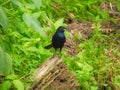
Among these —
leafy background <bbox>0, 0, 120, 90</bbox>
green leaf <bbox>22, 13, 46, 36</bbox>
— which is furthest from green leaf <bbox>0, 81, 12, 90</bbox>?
green leaf <bbox>22, 13, 46, 36</bbox>

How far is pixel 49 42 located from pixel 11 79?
1743 millimetres

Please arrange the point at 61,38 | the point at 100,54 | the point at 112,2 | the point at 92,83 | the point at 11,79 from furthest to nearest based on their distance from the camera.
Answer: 1. the point at 112,2
2. the point at 100,54
3. the point at 92,83
4. the point at 61,38
5. the point at 11,79

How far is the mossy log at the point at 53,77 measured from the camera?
3525 millimetres

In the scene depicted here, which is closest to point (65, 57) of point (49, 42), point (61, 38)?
point (49, 42)

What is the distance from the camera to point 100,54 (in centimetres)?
526

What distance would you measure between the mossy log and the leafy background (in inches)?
4.3

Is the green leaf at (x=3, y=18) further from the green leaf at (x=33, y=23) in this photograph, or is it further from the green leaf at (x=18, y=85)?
the green leaf at (x=18, y=85)

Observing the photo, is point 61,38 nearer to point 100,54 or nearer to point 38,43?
point 38,43

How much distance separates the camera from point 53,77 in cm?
369

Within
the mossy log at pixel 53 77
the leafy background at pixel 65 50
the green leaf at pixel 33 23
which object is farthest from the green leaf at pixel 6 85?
the green leaf at pixel 33 23

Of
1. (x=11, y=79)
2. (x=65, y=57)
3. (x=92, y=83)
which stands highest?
(x=11, y=79)

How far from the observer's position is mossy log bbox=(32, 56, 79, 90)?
3525 millimetres

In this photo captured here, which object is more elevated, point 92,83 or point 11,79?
point 11,79

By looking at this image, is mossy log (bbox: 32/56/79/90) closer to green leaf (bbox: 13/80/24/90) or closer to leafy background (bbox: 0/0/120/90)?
leafy background (bbox: 0/0/120/90)
